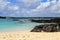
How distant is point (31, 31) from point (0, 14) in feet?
2.49

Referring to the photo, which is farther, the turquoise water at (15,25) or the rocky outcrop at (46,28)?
the rocky outcrop at (46,28)

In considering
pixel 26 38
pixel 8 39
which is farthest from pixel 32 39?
pixel 8 39

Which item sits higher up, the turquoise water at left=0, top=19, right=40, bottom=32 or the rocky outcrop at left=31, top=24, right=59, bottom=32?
the turquoise water at left=0, top=19, right=40, bottom=32

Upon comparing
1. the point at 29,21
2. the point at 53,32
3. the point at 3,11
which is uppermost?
the point at 3,11

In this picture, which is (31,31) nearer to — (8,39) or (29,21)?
(29,21)

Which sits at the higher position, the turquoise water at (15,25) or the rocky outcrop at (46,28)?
the turquoise water at (15,25)

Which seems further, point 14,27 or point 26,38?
point 14,27

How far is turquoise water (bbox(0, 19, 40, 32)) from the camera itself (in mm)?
3254

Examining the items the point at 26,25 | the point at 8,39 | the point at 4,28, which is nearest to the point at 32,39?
the point at 8,39

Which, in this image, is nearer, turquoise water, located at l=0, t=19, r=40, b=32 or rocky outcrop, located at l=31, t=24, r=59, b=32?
turquoise water, located at l=0, t=19, r=40, b=32

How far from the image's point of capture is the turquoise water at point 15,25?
10.7ft

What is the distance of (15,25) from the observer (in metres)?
3.34

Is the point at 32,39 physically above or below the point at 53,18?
below

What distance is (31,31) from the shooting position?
3.38 metres
